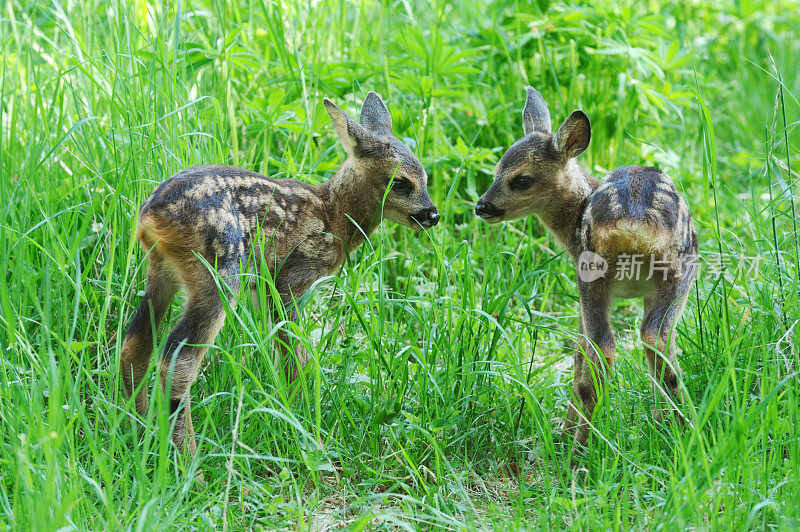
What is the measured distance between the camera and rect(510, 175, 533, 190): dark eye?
14.9ft

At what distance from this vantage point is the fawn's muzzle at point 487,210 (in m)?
4.59

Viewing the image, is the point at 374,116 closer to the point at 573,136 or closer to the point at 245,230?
the point at 573,136

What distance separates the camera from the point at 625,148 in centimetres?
638

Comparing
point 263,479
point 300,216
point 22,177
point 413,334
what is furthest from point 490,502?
point 22,177

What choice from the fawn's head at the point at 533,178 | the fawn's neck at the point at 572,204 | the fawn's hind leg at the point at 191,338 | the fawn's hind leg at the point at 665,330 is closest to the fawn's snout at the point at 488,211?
the fawn's head at the point at 533,178

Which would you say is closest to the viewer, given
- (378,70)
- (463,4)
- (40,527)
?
(40,527)

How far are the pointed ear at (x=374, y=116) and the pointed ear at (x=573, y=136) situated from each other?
3.14 ft

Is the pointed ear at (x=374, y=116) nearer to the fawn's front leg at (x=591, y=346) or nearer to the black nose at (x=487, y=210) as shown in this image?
the black nose at (x=487, y=210)

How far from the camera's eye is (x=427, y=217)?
4504 mm

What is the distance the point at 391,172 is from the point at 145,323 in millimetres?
1481

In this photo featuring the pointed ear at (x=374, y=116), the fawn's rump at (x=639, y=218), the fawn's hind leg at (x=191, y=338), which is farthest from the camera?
the pointed ear at (x=374, y=116)

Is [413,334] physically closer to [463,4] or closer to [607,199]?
[607,199]

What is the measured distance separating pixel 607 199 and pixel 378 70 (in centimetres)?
226

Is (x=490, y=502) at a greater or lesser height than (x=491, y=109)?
lesser
